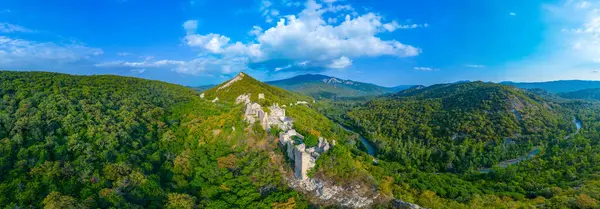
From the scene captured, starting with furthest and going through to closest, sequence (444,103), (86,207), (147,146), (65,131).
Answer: (444,103) → (147,146) → (65,131) → (86,207)

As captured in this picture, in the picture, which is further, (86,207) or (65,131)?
(65,131)

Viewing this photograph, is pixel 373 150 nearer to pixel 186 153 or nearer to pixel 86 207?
pixel 186 153

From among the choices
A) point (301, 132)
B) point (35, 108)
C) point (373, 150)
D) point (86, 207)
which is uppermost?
point (35, 108)

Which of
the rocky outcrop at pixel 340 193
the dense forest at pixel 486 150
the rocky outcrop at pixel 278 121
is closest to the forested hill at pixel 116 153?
the rocky outcrop at pixel 340 193

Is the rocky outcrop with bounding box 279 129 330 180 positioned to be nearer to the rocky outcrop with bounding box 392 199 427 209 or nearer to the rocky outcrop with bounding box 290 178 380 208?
the rocky outcrop with bounding box 290 178 380 208

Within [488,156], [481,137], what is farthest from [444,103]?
[488,156]

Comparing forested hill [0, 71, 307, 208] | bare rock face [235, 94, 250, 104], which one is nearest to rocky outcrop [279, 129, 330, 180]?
forested hill [0, 71, 307, 208]

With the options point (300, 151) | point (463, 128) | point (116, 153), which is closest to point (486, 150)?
point (463, 128)
